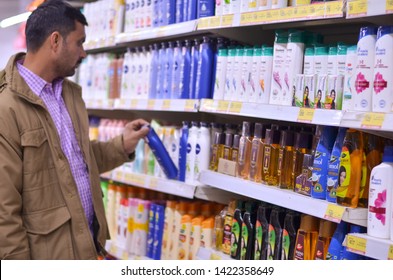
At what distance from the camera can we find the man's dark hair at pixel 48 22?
9.02 ft

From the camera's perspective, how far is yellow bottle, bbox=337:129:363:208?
2160 mm

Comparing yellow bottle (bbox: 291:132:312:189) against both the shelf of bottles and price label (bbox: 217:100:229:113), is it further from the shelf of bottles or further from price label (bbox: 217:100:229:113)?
the shelf of bottles

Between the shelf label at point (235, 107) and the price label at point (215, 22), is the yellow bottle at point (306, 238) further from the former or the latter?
the price label at point (215, 22)

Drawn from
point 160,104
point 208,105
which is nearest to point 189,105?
point 208,105

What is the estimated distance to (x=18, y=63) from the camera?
9.14 feet

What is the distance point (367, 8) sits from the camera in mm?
2020

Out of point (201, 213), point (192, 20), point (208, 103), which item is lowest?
point (201, 213)

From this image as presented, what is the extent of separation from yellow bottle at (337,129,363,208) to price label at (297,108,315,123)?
0.16 m

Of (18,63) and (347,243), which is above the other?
(18,63)

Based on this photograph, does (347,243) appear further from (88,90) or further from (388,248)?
(88,90)

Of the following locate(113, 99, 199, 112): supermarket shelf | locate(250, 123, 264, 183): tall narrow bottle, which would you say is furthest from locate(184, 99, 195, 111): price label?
locate(250, 123, 264, 183): tall narrow bottle

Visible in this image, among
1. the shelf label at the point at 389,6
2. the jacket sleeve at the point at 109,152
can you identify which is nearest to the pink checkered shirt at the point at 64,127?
the jacket sleeve at the point at 109,152

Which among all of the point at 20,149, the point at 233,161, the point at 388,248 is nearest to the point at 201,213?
the point at 233,161

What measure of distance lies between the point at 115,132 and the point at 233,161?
4.47ft
